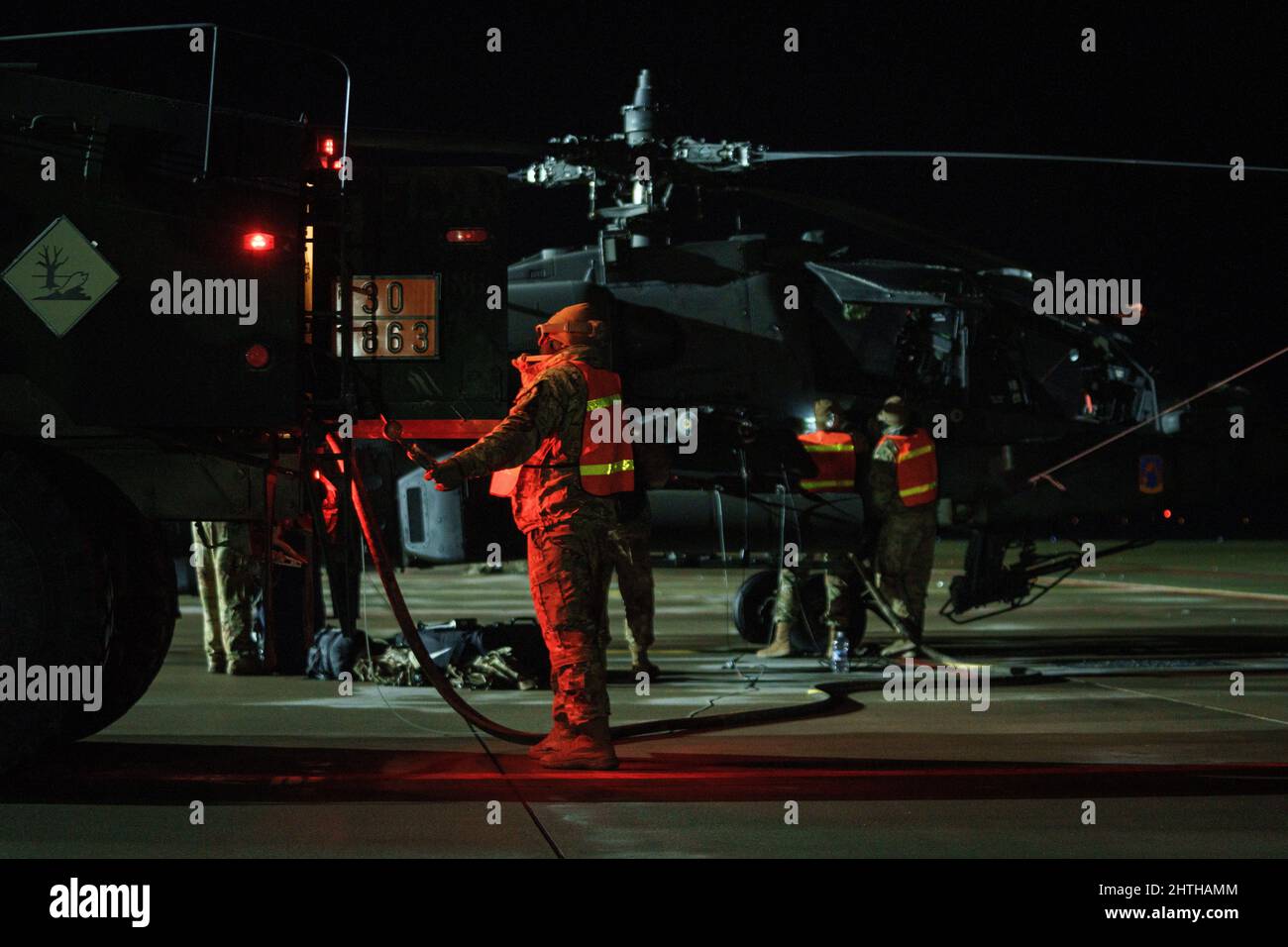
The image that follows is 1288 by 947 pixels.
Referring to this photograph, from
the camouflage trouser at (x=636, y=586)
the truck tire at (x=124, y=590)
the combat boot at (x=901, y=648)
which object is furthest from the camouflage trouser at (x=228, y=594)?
the combat boot at (x=901, y=648)

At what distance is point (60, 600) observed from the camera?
6.72 m

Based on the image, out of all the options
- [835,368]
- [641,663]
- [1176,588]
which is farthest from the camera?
[1176,588]

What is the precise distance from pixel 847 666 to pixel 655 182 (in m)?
3.75

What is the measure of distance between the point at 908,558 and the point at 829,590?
72 centimetres

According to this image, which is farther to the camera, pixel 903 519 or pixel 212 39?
pixel 903 519

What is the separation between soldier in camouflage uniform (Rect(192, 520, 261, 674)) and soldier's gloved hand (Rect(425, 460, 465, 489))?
4771 mm

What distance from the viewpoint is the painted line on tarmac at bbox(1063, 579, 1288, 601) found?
20812 mm

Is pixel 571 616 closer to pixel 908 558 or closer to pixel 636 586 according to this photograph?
pixel 636 586

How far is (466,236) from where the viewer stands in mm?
7715

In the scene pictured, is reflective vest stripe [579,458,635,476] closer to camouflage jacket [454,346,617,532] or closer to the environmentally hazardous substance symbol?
camouflage jacket [454,346,617,532]

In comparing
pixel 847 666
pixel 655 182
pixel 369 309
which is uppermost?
pixel 655 182

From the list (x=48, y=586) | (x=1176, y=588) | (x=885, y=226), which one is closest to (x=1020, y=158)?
(x=885, y=226)
